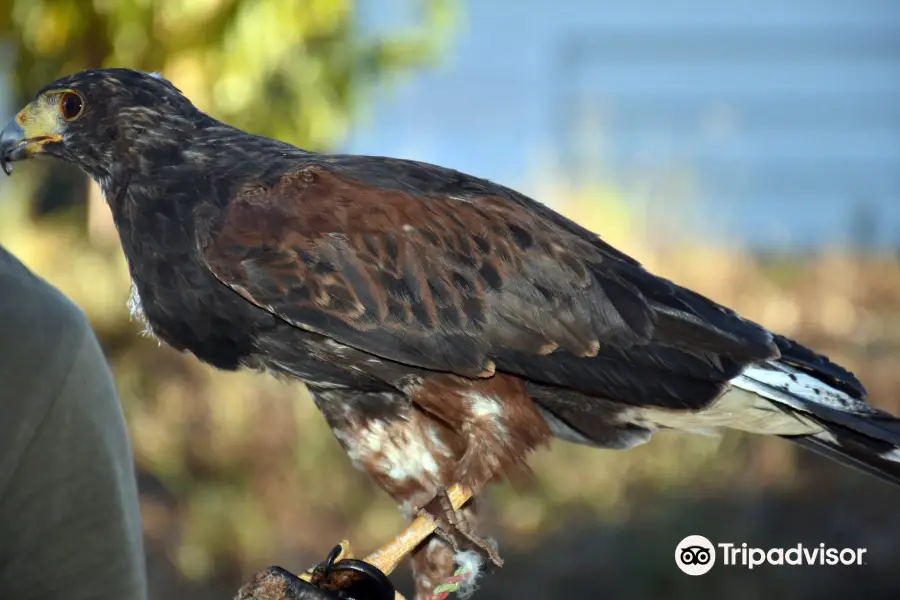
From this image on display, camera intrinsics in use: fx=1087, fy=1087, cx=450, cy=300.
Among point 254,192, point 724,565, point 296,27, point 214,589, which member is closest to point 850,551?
point 724,565

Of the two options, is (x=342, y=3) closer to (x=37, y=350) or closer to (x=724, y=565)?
(x=724, y=565)

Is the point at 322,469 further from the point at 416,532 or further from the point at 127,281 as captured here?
the point at 416,532

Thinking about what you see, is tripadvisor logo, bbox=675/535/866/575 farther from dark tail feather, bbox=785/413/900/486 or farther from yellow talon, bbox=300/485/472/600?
yellow talon, bbox=300/485/472/600

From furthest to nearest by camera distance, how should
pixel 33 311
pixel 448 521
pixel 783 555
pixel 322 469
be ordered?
pixel 322 469, pixel 783 555, pixel 33 311, pixel 448 521

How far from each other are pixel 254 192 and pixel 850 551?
511 cm

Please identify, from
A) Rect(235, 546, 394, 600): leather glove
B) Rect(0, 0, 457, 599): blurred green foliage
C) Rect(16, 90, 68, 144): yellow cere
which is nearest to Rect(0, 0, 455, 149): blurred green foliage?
Rect(0, 0, 457, 599): blurred green foliage

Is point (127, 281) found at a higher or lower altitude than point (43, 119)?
higher

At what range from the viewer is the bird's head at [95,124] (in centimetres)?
268

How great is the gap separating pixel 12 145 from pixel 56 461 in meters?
0.78

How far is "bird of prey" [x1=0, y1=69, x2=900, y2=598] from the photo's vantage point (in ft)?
8.20

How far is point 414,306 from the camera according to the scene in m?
2.56

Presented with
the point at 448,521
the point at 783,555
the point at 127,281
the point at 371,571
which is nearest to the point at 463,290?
the point at 448,521

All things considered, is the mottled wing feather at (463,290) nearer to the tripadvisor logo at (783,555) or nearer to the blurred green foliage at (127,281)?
the tripadvisor logo at (783,555)

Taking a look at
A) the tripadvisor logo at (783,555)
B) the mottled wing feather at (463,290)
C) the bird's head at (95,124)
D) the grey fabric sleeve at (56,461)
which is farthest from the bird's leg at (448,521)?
the tripadvisor logo at (783,555)
